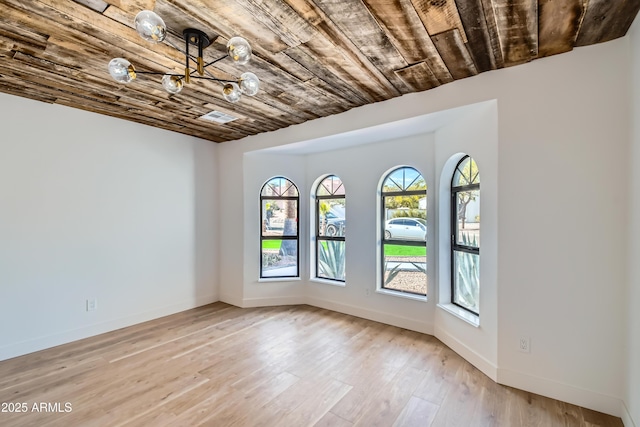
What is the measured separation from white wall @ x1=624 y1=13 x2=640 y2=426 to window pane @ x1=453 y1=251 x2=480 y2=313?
3.86 ft

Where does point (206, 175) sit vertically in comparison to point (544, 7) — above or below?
below

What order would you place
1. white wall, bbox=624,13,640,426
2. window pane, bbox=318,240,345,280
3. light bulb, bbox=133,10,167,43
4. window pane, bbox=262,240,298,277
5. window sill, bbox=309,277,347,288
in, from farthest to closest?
window pane, bbox=262,240,298,277, window pane, bbox=318,240,345,280, window sill, bbox=309,277,347,288, white wall, bbox=624,13,640,426, light bulb, bbox=133,10,167,43

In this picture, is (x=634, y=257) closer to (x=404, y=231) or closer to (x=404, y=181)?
(x=404, y=231)

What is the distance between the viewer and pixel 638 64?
1926mm

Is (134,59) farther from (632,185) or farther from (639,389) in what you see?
(639,389)

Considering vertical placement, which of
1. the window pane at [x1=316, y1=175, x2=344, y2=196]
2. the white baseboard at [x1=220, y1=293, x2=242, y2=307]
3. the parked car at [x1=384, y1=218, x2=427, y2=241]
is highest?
the window pane at [x1=316, y1=175, x2=344, y2=196]

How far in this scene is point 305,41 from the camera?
7.09ft

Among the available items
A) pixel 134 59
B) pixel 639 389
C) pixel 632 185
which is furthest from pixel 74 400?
pixel 632 185

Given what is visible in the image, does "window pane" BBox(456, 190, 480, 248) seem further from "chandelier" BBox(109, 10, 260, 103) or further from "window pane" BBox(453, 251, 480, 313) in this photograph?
"chandelier" BBox(109, 10, 260, 103)

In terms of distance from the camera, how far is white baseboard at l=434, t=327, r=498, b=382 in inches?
105

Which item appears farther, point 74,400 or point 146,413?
point 74,400

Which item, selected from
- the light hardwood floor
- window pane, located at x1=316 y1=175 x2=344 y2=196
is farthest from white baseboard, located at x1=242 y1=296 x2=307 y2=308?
window pane, located at x1=316 y1=175 x2=344 y2=196

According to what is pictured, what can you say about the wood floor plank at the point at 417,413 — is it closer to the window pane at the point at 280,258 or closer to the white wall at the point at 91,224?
the window pane at the point at 280,258

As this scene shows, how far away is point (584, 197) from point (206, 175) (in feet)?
15.8
